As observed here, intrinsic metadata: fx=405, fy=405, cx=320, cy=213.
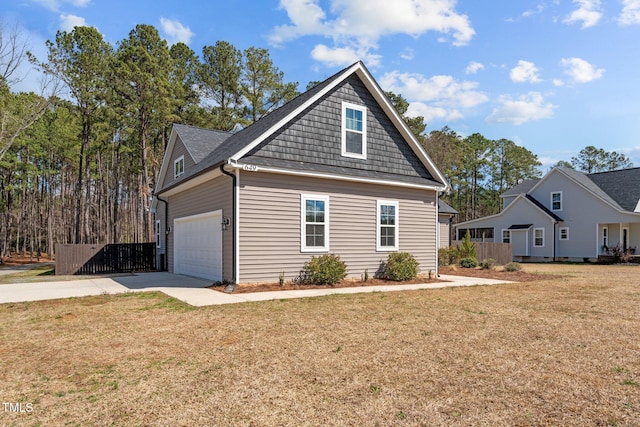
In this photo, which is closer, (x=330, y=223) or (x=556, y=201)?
(x=330, y=223)

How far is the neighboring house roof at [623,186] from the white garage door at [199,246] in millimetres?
26578

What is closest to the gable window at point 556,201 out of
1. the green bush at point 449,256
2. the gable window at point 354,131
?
the green bush at point 449,256

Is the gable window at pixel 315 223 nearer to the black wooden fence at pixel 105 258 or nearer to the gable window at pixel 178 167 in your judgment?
the gable window at pixel 178 167

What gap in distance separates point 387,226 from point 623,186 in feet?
77.6

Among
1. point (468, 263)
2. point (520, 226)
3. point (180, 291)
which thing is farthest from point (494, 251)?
point (180, 291)

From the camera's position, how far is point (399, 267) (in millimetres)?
12883

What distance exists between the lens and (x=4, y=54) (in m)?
16.7

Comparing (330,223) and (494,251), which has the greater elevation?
(330,223)

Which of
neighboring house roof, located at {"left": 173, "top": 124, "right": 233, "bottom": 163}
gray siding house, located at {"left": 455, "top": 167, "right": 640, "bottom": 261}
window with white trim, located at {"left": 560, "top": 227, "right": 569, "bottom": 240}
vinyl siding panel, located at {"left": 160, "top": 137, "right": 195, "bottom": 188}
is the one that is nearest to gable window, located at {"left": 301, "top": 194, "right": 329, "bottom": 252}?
neighboring house roof, located at {"left": 173, "top": 124, "right": 233, "bottom": 163}

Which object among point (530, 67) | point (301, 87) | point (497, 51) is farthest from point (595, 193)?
point (301, 87)

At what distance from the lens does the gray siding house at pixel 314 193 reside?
35.6ft

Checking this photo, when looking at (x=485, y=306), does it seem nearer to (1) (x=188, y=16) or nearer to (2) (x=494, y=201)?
(1) (x=188, y=16)

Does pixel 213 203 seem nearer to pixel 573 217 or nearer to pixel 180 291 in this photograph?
pixel 180 291

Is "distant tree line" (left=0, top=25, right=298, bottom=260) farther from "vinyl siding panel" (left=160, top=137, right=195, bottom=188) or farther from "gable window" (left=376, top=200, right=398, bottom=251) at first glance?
"gable window" (left=376, top=200, right=398, bottom=251)
